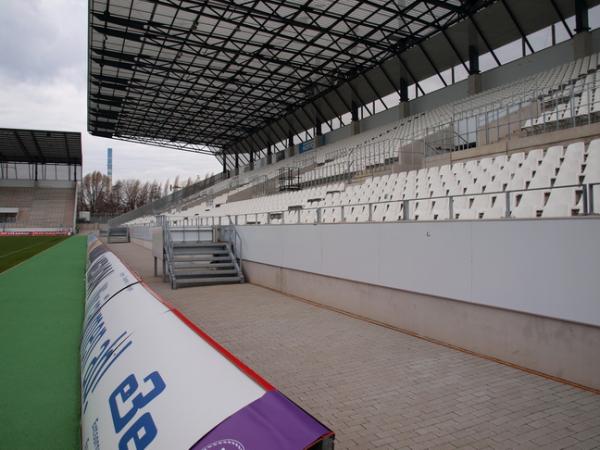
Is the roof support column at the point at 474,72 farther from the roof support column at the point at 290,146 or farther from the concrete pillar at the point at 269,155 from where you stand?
the concrete pillar at the point at 269,155

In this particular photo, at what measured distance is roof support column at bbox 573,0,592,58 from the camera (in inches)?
778

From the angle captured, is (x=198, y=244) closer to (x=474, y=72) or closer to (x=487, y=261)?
(x=487, y=261)

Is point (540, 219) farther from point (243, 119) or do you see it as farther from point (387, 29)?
point (243, 119)

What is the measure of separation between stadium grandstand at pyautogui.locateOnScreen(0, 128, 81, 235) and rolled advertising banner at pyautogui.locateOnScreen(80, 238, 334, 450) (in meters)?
67.5

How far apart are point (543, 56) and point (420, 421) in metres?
24.0

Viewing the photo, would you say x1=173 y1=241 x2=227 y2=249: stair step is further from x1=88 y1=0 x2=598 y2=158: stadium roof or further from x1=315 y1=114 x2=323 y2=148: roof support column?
x1=315 y1=114 x2=323 y2=148: roof support column

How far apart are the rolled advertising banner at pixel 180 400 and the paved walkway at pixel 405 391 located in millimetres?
1766

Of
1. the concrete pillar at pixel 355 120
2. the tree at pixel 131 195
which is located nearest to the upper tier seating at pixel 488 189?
the concrete pillar at pixel 355 120

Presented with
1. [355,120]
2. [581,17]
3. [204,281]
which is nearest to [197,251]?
[204,281]

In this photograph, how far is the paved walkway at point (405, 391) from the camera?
3.49m

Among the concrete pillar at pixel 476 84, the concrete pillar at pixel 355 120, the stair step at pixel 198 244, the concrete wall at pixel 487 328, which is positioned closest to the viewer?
the concrete wall at pixel 487 328

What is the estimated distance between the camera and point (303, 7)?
23109 mm

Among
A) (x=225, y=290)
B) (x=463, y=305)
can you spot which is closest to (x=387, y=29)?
(x=225, y=290)

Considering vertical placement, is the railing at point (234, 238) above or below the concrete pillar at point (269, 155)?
below
